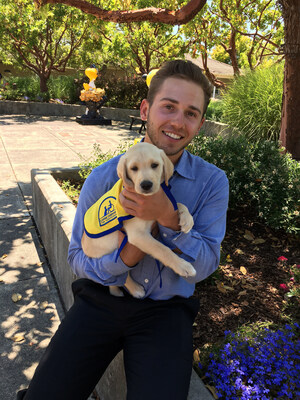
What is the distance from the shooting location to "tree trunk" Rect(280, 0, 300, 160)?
201 inches

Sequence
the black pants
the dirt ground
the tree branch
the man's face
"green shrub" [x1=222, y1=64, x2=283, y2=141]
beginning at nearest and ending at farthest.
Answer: the black pants → the man's face → the dirt ground → the tree branch → "green shrub" [x1=222, y1=64, x2=283, y2=141]

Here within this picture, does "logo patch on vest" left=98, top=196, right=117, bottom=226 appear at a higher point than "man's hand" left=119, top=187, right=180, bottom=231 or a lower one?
lower

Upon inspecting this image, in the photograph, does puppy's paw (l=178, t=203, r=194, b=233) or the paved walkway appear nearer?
puppy's paw (l=178, t=203, r=194, b=233)

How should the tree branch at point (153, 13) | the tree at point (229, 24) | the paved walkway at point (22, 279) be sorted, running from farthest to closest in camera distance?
1. the tree at point (229, 24)
2. the tree branch at point (153, 13)
3. the paved walkway at point (22, 279)

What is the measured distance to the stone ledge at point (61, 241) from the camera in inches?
81.1

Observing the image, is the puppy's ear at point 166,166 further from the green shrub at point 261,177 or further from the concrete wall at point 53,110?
the concrete wall at point 53,110

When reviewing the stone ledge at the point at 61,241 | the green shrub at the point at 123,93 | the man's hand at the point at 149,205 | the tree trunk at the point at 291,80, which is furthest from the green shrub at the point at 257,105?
the green shrub at the point at 123,93

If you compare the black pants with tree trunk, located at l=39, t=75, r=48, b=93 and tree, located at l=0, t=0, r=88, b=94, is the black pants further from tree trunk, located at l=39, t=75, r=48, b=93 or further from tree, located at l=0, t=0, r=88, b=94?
tree trunk, located at l=39, t=75, r=48, b=93

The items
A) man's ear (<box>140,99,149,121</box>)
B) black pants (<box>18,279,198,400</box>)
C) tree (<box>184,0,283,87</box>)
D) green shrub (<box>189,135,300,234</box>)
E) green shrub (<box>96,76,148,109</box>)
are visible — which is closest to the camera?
black pants (<box>18,279,198,400</box>)

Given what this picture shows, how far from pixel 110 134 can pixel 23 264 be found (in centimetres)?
952

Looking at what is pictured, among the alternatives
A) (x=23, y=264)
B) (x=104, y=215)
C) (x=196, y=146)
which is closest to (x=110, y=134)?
(x=196, y=146)

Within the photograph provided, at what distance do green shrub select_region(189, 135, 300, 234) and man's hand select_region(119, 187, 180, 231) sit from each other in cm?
270

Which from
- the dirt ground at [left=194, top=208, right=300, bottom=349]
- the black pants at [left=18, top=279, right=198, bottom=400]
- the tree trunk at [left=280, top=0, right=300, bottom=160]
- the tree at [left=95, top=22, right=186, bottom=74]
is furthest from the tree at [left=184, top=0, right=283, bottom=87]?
the black pants at [left=18, top=279, right=198, bottom=400]

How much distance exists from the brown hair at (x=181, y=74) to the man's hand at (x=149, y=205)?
77cm
